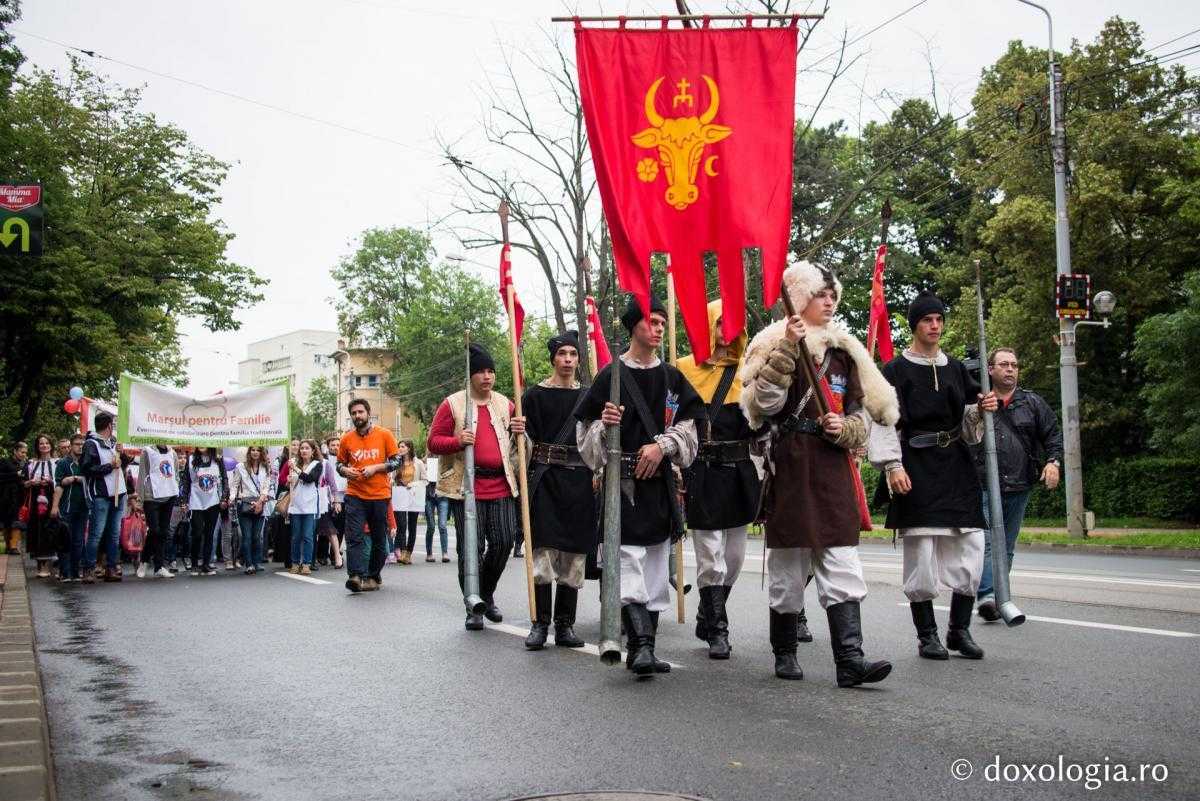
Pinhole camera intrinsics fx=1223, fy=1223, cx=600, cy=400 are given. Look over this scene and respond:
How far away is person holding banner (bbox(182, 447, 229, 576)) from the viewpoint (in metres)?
16.8

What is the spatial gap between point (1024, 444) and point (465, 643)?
4302 millimetres

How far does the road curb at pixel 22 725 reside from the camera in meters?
4.12

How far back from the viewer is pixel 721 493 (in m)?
7.58

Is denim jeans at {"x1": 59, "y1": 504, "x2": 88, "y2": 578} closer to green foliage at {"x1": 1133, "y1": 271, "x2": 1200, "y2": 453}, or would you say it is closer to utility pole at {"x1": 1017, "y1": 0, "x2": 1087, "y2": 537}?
utility pole at {"x1": 1017, "y1": 0, "x2": 1087, "y2": 537}

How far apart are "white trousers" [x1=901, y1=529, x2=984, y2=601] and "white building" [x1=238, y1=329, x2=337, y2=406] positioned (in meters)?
137

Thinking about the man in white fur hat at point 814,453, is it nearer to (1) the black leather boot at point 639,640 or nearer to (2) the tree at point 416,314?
(1) the black leather boot at point 639,640

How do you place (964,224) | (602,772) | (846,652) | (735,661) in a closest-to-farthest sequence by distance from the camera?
(602,772) → (846,652) → (735,661) → (964,224)

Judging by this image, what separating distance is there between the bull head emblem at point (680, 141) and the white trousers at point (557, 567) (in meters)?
2.52

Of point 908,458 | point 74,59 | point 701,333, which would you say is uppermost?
point 74,59

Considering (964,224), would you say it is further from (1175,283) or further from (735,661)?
(735,661)

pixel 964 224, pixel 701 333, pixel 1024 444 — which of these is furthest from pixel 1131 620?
pixel 964 224

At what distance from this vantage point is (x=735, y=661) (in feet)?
23.5

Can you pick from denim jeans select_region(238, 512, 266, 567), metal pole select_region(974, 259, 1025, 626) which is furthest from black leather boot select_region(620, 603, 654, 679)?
denim jeans select_region(238, 512, 266, 567)

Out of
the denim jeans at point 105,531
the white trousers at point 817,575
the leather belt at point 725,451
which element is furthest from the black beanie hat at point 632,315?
the denim jeans at point 105,531
